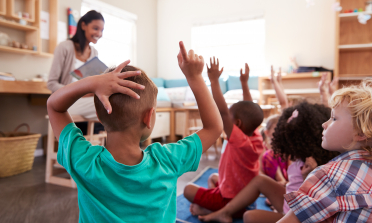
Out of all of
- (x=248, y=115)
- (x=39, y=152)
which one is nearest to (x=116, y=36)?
(x=39, y=152)

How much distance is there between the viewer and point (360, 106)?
2.14 ft

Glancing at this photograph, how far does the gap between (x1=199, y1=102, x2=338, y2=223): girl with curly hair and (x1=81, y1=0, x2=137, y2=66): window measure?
377 centimetres

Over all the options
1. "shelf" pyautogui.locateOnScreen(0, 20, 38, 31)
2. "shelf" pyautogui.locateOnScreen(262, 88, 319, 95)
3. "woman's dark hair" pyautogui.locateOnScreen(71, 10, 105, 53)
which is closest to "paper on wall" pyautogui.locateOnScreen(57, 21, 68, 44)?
"shelf" pyautogui.locateOnScreen(0, 20, 38, 31)

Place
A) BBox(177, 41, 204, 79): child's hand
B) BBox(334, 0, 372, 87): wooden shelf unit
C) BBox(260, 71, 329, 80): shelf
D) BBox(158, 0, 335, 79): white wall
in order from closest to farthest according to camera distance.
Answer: BBox(177, 41, 204, 79): child's hand → BBox(334, 0, 372, 87): wooden shelf unit → BBox(260, 71, 329, 80): shelf → BBox(158, 0, 335, 79): white wall

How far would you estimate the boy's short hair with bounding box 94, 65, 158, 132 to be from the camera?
596 mm

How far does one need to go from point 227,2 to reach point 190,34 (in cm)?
94

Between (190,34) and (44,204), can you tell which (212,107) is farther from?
(190,34)

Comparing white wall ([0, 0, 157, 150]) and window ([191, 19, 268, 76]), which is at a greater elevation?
window ([191, 19, 268, 76])

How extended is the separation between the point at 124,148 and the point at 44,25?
3.43 meters

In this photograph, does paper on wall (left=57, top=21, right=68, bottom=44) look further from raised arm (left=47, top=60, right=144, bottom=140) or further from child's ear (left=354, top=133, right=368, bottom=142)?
child's ear (left=354, top=133, right=368, bottom=142)

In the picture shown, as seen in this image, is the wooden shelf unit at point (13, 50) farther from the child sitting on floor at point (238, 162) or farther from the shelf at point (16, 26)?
the child sitting on floor at point (238, 162)

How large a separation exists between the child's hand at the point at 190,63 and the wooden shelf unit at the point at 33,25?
2.91 meters

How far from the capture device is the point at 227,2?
5.11m

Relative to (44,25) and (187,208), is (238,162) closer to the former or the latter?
(187,208)
